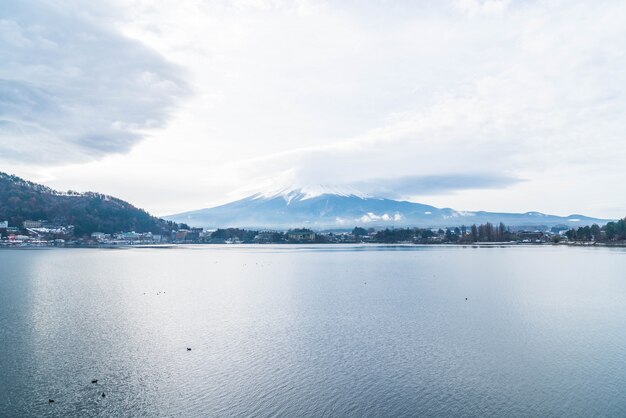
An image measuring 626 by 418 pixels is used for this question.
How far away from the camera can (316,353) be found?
1454 centimetres

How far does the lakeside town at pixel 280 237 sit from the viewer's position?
10631cm

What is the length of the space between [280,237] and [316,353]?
137 metres

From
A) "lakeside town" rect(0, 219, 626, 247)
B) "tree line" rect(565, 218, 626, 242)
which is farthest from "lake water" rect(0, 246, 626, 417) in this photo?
"lakeside town" rect(0, 219, 626, 247)

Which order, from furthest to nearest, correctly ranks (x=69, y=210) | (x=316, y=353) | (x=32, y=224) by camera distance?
(x=69, y=210) → (x=32, y=224) → (x=316, y=353)

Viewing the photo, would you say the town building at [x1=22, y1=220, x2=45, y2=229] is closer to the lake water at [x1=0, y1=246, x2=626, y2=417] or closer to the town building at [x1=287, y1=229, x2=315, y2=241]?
the town building at [x1=287, y1=229, x2=315, y2=241]

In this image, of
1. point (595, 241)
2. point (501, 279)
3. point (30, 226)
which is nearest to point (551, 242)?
point (595, 241)

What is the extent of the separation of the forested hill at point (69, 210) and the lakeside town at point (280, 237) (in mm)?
2693

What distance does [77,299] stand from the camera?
2545 cm

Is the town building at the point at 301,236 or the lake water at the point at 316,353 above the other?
the town building at the point at 301,236

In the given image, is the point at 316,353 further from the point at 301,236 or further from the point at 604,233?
the point at 301,236

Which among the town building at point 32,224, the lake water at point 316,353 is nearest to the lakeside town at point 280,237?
the town building at point 32,224

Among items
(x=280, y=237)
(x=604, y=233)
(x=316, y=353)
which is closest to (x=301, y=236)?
(x=280, y=237)

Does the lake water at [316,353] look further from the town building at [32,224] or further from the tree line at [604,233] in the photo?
the town building at [32,224]

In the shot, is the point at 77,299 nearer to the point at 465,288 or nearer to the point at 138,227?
the point at 465,288
